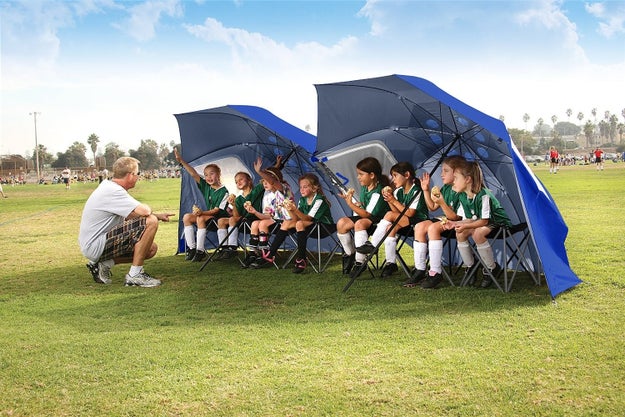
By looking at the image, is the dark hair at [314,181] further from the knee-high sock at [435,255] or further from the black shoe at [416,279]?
the knee-high sock at [435,255]

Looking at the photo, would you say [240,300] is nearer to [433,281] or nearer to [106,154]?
[433,281]

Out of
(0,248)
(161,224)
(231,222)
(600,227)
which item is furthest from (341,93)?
(161,224)

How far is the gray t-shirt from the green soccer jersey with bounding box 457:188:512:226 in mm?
3635

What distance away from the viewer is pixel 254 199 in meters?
9.05

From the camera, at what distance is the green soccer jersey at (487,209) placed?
256 inches

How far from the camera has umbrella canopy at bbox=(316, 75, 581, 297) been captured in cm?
600

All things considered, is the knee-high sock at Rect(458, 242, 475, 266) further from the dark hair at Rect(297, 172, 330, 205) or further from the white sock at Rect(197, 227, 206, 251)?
the white sock at Rect(197, 227, 206, 251)

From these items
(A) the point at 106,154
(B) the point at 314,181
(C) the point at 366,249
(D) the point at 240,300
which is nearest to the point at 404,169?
(C) the point at 366,249

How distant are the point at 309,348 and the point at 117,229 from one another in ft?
11.7

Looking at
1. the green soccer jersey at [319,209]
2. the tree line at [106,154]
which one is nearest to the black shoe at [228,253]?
the green soccer jersey at [319,209]

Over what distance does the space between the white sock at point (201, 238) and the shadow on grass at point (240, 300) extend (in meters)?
1.07

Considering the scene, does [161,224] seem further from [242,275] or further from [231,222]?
[242,275]

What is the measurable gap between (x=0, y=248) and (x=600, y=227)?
10.3m

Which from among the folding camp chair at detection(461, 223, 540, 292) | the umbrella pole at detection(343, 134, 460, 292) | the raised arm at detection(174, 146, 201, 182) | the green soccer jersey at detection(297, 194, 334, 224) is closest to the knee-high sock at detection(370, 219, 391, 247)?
the umbrella pole at detection(343, 134, 460, 292)
